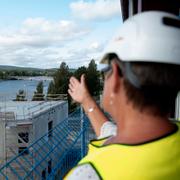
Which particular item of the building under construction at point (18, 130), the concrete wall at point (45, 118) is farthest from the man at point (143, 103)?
the concrete wall at point (45, 118)

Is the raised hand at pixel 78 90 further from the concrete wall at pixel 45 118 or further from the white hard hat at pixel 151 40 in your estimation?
the concrete wall at pixel 45 118

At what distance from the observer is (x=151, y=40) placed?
91 cm

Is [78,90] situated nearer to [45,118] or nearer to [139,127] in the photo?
[139,127]

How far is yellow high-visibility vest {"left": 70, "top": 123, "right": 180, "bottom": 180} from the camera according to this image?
0.86 meters

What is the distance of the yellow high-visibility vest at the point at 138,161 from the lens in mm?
857

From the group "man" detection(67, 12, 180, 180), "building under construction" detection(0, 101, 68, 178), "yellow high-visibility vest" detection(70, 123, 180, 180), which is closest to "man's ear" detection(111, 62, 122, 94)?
"man" detection(67, 12, 180, 180)

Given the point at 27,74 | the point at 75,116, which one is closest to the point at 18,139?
the point at 27,74

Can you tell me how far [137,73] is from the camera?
0.90m

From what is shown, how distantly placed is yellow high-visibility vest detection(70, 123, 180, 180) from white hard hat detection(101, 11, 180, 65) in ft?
0.64

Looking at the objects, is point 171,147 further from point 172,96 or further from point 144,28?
point 144,28

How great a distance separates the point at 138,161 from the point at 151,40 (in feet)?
0.93

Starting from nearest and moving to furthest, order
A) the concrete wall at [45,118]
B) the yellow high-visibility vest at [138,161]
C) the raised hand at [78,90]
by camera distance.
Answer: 1. the yellow high-visibility vest at [138,161]
2. the raised hand at [78,90]
3. the concrete wall at [45,118]

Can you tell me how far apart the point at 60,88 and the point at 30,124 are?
50.9 ft

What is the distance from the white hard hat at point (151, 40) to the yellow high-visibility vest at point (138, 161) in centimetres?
20
